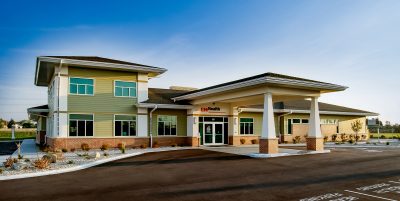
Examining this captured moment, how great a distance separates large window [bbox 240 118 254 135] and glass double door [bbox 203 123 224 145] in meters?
2.45

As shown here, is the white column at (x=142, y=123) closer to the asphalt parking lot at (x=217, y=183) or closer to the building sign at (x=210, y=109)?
the building sign at (x=210, y=109)

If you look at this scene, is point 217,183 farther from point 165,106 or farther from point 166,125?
point 166,125

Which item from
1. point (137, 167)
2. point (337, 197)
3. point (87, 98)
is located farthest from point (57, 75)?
point (337, 197)

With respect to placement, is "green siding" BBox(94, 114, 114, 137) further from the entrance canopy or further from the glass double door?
the glass double door

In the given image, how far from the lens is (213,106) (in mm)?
25469

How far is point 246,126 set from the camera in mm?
28234

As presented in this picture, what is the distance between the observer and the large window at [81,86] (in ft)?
68.8

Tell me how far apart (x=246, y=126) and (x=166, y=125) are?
7894mm

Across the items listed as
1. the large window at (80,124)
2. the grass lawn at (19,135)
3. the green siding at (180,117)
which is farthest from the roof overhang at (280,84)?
the grass lawn at (19,135)

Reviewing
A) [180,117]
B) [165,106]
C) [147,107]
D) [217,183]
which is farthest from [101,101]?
[217,183]

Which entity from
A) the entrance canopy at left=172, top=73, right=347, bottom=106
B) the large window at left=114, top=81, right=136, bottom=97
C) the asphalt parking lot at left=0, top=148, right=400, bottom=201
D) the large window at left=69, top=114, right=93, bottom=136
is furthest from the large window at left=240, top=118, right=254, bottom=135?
the asphalt parking lot at left=0, top=148, right=400, bottom=201

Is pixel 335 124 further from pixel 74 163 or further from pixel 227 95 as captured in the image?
pixel 74 163

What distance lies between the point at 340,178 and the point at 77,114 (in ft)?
54.6

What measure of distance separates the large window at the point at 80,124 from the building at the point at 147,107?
0.06 metres
